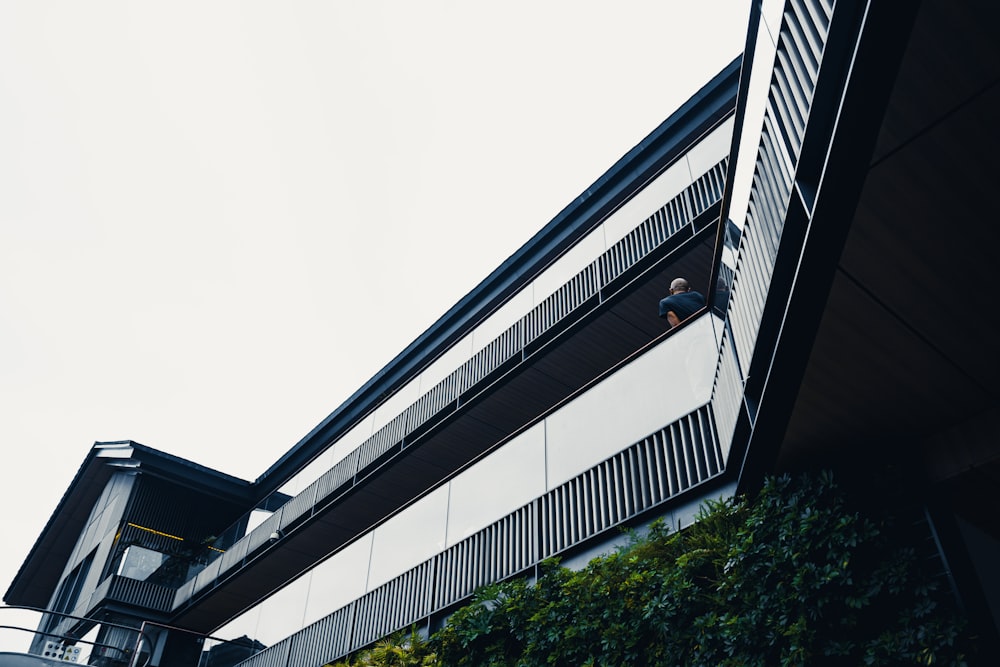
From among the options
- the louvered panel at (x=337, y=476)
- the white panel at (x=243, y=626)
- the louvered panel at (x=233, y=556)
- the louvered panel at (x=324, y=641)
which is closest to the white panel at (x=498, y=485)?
the louvered panel at (x=324, y=641)

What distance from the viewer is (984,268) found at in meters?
3.50

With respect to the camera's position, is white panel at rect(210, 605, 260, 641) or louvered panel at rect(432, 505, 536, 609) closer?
louvered panel at rect(432, 505, 536, 609)

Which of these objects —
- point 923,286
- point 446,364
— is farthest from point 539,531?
point 446,364

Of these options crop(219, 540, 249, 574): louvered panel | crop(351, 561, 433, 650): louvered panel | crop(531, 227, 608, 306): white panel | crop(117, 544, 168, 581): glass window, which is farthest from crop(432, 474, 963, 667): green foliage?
crop(117, 544, 168, 581): glass window

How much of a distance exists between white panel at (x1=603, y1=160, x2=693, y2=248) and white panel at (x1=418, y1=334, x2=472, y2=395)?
13.5ft

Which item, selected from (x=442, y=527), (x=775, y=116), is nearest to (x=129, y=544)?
(x=442, y=527)

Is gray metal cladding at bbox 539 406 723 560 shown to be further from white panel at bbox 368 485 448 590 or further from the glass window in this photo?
the glass window

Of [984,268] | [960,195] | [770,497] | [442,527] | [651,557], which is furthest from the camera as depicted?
[442,527]

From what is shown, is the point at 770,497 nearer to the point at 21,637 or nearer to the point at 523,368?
the point at 523,368

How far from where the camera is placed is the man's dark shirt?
7.73 metres

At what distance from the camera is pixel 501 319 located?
14.7m

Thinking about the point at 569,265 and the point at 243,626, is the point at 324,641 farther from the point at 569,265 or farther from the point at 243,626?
the point at 569,265

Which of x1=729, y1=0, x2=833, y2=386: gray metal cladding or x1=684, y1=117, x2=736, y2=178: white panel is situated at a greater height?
x1=684, y1=117, x2=736, y2=178: white panel

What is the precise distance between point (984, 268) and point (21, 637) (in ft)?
44.8
